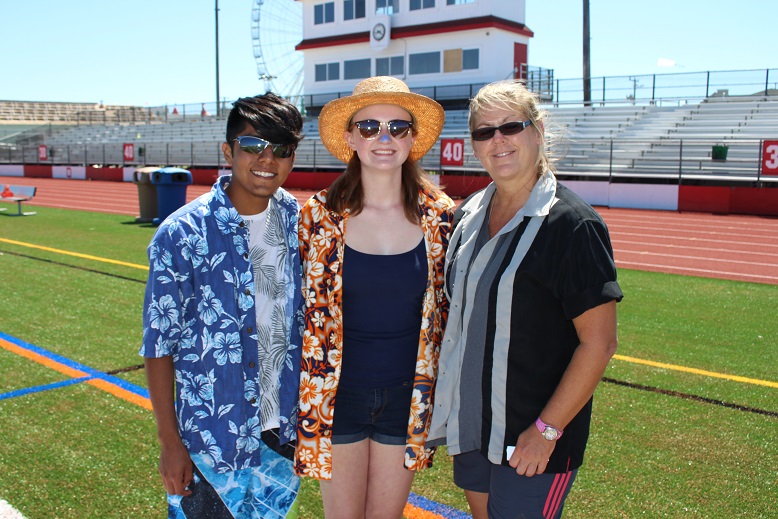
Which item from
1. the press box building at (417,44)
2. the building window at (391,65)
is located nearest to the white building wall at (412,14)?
the press box building at (417,44)

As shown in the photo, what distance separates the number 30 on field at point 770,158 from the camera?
18172 millimetres

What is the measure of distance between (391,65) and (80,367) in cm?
3317

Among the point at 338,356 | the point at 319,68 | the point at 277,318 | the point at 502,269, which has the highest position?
the point at 319,68

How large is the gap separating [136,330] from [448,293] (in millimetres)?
4593

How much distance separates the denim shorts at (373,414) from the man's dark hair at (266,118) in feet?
2.95

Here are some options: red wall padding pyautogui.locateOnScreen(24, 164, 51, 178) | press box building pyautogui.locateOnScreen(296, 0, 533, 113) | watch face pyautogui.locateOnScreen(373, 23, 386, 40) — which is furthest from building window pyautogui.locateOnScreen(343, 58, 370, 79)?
red wall padding pyautogui.locateOnScreen(24, 164, 51, 178)

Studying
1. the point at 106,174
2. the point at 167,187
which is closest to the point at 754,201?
the point at 167,187

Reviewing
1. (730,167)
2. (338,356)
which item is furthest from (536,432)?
(730,167)

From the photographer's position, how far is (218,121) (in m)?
41.8

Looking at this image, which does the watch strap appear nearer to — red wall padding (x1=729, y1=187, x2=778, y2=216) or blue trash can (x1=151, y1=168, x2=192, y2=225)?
blue trash can (x1=151, y1=168, x2=192, y2=225)

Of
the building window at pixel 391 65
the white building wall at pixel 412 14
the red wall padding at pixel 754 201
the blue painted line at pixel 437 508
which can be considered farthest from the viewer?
the building window at pixel 391 65

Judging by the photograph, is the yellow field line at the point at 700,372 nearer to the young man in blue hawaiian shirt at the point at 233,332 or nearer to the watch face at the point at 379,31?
the young man in blue hawaiian shirt at the point at 233,332

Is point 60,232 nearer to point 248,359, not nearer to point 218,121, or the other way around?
point 248,359

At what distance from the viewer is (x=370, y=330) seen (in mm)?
2430
